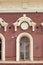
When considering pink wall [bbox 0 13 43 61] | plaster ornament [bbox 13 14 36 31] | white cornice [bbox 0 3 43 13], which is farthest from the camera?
white cornice [bbox 0 3 43 13]

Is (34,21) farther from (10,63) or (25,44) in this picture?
→ (10,63)

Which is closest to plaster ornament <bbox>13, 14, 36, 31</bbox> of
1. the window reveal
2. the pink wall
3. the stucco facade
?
the stucco facade

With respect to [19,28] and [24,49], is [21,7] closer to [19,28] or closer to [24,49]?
[19,28]

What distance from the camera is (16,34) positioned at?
17.1 meters

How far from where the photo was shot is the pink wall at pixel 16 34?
16.9 m

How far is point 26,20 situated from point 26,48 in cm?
154

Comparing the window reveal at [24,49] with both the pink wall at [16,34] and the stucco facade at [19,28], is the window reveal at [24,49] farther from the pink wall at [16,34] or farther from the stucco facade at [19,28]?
the pink wall at [16,34]

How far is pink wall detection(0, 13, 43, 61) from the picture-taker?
55.3 ft

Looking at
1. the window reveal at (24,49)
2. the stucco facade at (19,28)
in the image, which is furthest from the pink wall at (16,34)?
the window reveal at (24,49)

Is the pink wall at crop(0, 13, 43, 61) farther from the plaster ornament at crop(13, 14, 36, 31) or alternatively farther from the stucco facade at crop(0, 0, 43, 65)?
the plaster ornament at crop(13, 14, 36, 31)

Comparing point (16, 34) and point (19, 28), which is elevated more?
point (19, 28)

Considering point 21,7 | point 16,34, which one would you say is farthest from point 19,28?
point 21,7

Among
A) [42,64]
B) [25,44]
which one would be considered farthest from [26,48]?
[42,64]

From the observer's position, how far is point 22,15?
17.2 m
